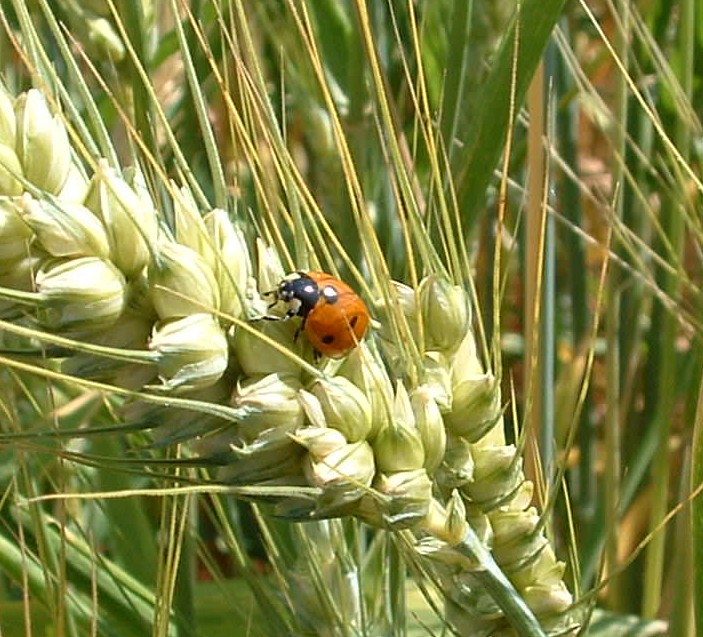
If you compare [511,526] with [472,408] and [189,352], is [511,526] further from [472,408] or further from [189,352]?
[189,352]

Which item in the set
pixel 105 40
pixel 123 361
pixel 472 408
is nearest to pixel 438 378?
pixel 472 408

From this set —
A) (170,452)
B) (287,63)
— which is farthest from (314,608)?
(287,63)

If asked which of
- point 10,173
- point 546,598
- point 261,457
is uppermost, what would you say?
point 10,173

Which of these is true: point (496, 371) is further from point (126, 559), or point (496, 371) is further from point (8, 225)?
point (126, 559)

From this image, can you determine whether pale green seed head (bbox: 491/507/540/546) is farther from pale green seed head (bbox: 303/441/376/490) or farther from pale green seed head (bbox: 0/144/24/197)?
pale green seed head (bbox: 0/144/24/197)

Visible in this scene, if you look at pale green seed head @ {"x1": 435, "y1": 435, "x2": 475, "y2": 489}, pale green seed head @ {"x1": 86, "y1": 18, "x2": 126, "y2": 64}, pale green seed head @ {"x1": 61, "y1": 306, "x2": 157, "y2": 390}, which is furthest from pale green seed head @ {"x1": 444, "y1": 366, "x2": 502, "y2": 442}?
pale green seed head @ {"x1": 86, "y1": 18, "x2": 126, "y2": 64}

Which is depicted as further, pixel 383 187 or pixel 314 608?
pixel 383 187
